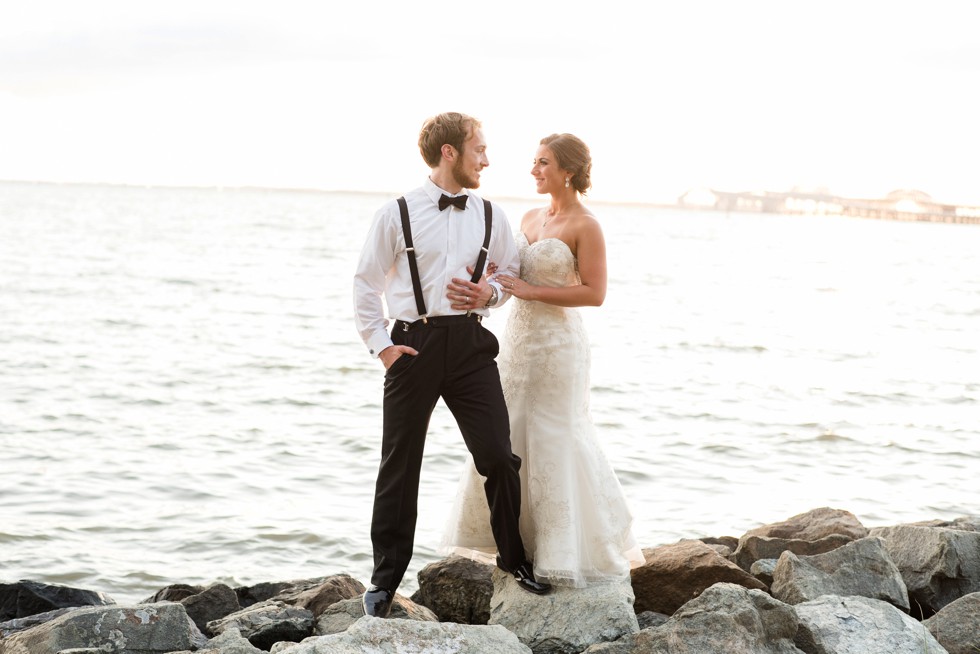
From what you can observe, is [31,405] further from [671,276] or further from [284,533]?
[671,276]

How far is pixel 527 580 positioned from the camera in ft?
16.0

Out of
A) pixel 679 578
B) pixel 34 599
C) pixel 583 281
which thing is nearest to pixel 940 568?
pixel 679 578

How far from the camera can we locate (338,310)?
1013 inches

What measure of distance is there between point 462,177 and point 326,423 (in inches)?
321

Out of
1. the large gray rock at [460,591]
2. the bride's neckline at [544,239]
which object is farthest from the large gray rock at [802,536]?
the bride's neckline at [544,239]

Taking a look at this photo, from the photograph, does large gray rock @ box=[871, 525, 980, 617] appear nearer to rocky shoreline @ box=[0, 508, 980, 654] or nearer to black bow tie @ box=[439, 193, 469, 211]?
rocky shoreline @ box=[0, 508, 980, 654]

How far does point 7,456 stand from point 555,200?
7.26 metres

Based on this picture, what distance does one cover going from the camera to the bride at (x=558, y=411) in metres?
4.95

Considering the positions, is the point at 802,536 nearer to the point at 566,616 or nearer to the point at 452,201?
the point at 566,616

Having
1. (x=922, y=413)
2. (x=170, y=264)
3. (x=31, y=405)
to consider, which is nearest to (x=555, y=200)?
(x=31, y=405)

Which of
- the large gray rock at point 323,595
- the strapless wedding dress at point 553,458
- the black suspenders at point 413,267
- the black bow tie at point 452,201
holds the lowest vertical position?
the large gray rock at point 323,595

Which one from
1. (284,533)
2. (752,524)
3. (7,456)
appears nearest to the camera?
(284,533)

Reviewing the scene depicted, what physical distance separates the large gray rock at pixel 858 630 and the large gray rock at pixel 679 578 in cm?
74

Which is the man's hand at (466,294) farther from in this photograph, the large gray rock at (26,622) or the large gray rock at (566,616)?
the large gray rock at (26,622)
